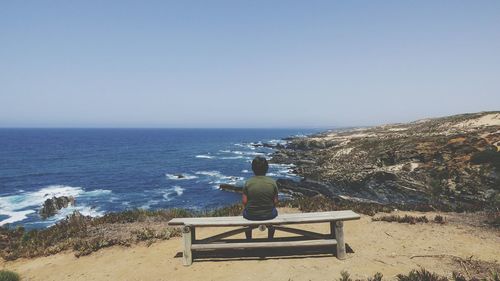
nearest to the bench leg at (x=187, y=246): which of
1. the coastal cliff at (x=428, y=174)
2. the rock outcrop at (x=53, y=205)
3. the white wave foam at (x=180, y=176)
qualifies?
the coastal cliff at (x=428, y=174)

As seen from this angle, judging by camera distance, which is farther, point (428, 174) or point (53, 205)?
point (53, 205)

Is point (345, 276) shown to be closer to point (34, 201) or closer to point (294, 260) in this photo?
point (294, 260)

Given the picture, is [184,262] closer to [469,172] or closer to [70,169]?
[469,172]

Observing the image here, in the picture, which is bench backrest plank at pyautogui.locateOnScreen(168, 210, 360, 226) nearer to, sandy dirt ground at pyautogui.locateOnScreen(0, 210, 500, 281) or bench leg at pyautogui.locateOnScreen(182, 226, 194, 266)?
bench leg at pyautogui.locateOnScreen(182, 226, 194, 266)

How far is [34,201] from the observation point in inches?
→ 1646

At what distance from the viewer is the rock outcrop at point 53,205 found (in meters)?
36.2

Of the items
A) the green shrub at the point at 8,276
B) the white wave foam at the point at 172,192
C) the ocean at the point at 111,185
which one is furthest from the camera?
the white wave foam at the point at 172,192

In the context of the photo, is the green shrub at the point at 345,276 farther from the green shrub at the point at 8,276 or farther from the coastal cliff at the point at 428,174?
the coastal cliff at the point at 428,174

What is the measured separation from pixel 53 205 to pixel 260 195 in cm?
3724

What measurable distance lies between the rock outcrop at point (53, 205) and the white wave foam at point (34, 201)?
0.68m

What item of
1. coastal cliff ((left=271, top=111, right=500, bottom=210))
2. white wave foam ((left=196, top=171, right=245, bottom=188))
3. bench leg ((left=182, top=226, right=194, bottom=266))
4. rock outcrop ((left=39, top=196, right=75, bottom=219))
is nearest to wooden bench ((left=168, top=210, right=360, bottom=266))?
bench leg ((left=182, top=226, right=194, bottom=266))

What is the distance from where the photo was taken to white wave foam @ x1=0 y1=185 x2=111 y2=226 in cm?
3580

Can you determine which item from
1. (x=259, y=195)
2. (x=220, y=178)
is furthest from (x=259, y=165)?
(x=220, y=178)

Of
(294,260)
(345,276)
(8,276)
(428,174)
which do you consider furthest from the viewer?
(428,174)
